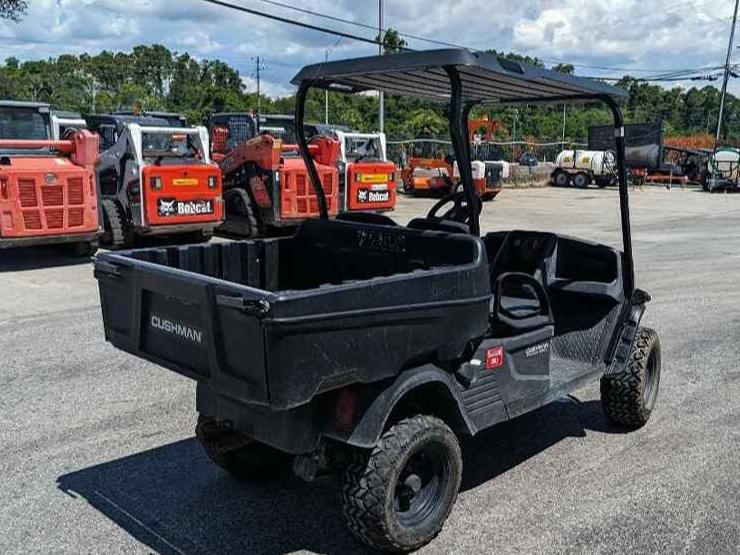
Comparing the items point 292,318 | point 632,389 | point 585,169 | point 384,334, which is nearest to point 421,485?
point 384,334

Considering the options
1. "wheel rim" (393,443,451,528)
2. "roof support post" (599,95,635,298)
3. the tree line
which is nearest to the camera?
"wheel rim" (393,443,451,528)

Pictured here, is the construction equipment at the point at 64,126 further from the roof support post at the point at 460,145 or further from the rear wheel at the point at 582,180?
the rear wheel at the point at 582,180

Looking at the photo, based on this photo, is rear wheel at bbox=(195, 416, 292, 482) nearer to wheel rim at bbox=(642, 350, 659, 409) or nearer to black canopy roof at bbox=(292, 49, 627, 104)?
black canopy roof at bbox=(292, 49, 627, 104)

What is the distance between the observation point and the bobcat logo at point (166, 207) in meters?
11.5

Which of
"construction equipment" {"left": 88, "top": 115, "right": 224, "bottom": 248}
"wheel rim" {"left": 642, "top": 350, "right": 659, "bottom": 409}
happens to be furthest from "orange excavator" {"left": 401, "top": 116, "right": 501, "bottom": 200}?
"wheel rim" {"left": 642, "top": 350, "right": 659, "bottom": 409}

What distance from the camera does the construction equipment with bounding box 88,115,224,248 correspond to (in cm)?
1136

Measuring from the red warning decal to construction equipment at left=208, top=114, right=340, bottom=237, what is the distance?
923 cm

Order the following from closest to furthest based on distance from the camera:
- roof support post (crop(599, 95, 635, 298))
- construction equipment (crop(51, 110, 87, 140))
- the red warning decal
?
the red warning decal
roof support post (crop(599, 95, 635, 298))
construction equipment (crop(51, 110, 87, 140))

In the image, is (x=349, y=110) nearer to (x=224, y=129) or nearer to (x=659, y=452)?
(x=224, y=129)

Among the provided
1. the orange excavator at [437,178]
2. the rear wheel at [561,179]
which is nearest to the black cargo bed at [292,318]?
the orange excavator at [437,178]

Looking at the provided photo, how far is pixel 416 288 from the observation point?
128 inches

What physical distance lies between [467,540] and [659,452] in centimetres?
167

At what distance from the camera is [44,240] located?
33.4 ft

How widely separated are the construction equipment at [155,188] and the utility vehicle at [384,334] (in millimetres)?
7387
